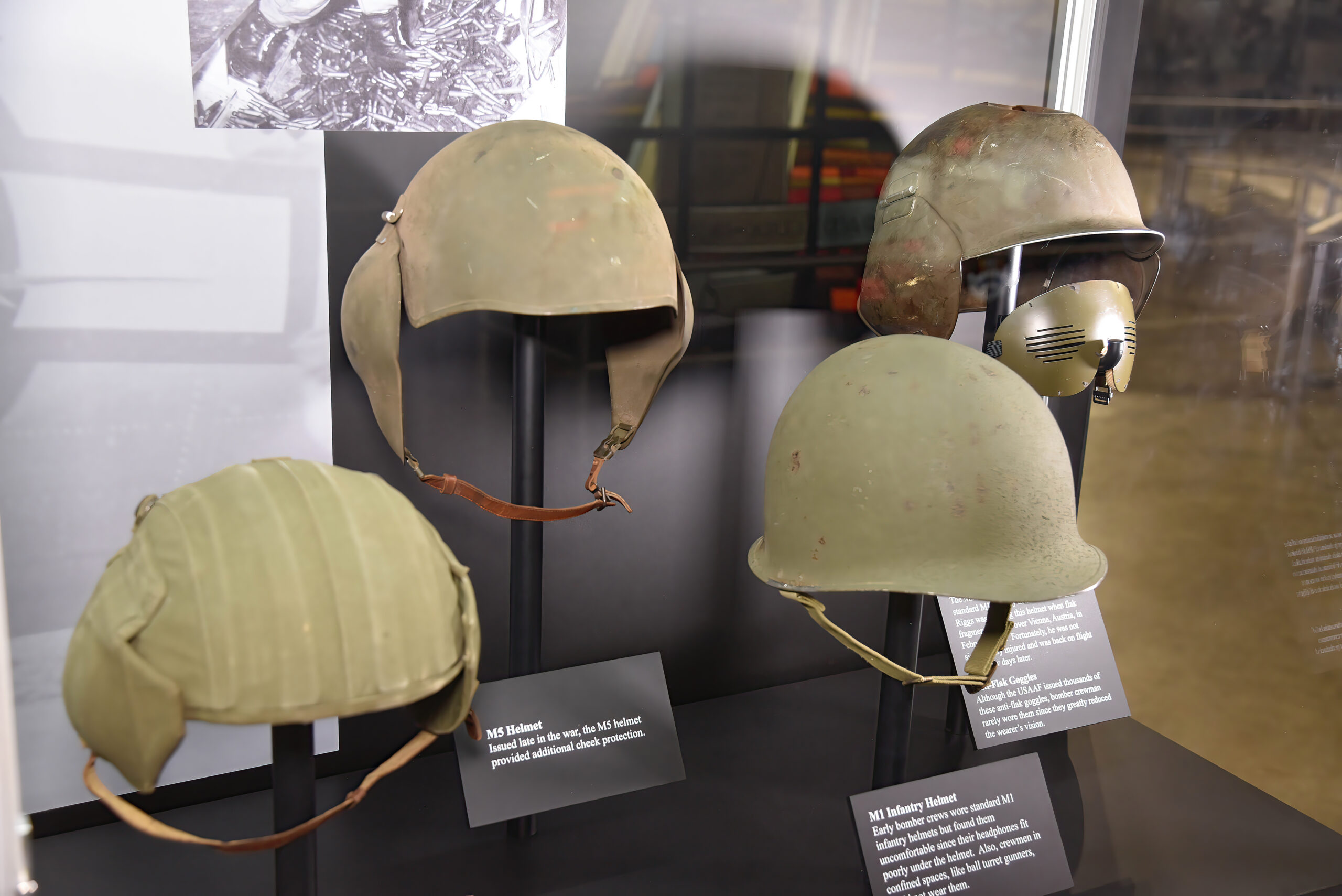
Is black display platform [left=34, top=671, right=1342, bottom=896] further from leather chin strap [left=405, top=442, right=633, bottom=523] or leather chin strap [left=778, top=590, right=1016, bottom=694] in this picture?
leather chin strap [left=405, top=442, right=633, bottom=523]

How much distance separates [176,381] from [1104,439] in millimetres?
2222

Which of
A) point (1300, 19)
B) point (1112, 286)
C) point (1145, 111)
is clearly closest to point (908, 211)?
point (1112, 286)

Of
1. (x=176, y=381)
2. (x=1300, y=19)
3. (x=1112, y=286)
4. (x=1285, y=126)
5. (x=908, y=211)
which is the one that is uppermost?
(x=1300, y=19)

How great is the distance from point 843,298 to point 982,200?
51 cm

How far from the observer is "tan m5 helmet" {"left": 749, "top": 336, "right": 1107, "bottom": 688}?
127cm

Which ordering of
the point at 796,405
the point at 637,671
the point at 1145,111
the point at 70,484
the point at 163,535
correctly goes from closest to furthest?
the point at 163,535 → the point at 796,405 → the point at 70,484 → the point at 637,671 → the point at 1145,111

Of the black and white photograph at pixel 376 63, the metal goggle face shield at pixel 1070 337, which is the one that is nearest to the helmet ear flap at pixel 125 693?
the black and white photograph at pixel 376 63

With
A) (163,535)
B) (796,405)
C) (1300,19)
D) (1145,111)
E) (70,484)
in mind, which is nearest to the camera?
(163,535)

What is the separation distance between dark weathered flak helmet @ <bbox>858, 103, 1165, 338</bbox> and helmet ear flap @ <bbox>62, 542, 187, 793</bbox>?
1333 mm

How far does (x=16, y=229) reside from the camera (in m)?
Result: 1.42

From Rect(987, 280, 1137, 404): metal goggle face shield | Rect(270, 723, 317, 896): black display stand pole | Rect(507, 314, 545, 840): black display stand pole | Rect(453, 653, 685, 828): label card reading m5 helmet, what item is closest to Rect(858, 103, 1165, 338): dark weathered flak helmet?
Rect(987, 280, 1137, 404): metal goggle face shield

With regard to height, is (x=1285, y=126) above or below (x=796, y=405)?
above

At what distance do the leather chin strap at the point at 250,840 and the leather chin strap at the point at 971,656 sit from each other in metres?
0.56

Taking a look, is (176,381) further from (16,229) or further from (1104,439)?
(1104,439)
